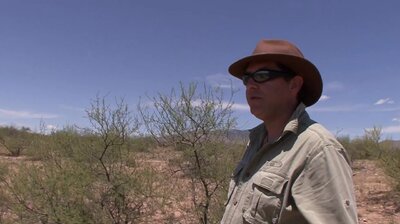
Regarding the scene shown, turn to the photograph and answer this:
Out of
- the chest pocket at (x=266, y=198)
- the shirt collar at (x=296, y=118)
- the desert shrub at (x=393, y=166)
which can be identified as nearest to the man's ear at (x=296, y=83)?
the shirt collar at (x=296, y=118)

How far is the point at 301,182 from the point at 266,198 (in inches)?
6.6

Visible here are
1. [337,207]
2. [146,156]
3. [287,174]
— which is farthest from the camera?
[146,156]

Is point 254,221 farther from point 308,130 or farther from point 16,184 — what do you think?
point 16,184

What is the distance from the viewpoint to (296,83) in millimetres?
2102

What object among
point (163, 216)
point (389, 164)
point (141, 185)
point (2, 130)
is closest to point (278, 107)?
point (141, 185)

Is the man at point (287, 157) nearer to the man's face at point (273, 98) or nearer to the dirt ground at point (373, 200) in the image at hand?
the man's face at point (273, 98)

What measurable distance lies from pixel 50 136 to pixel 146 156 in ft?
9.40

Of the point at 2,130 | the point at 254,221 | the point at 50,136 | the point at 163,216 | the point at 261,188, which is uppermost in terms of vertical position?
the point at 2,130

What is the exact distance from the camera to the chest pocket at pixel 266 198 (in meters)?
1.71

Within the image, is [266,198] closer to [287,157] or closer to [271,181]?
[271,181]

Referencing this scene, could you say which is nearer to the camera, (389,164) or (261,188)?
(261,188)

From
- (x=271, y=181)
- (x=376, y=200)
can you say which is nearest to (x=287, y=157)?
(x=271, y=181)

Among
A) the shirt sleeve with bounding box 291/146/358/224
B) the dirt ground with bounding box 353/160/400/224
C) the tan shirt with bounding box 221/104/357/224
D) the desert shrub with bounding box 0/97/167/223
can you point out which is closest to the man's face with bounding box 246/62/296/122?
the tan shirt with bounding box 221/104/357/224

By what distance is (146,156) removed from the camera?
10.3 m
